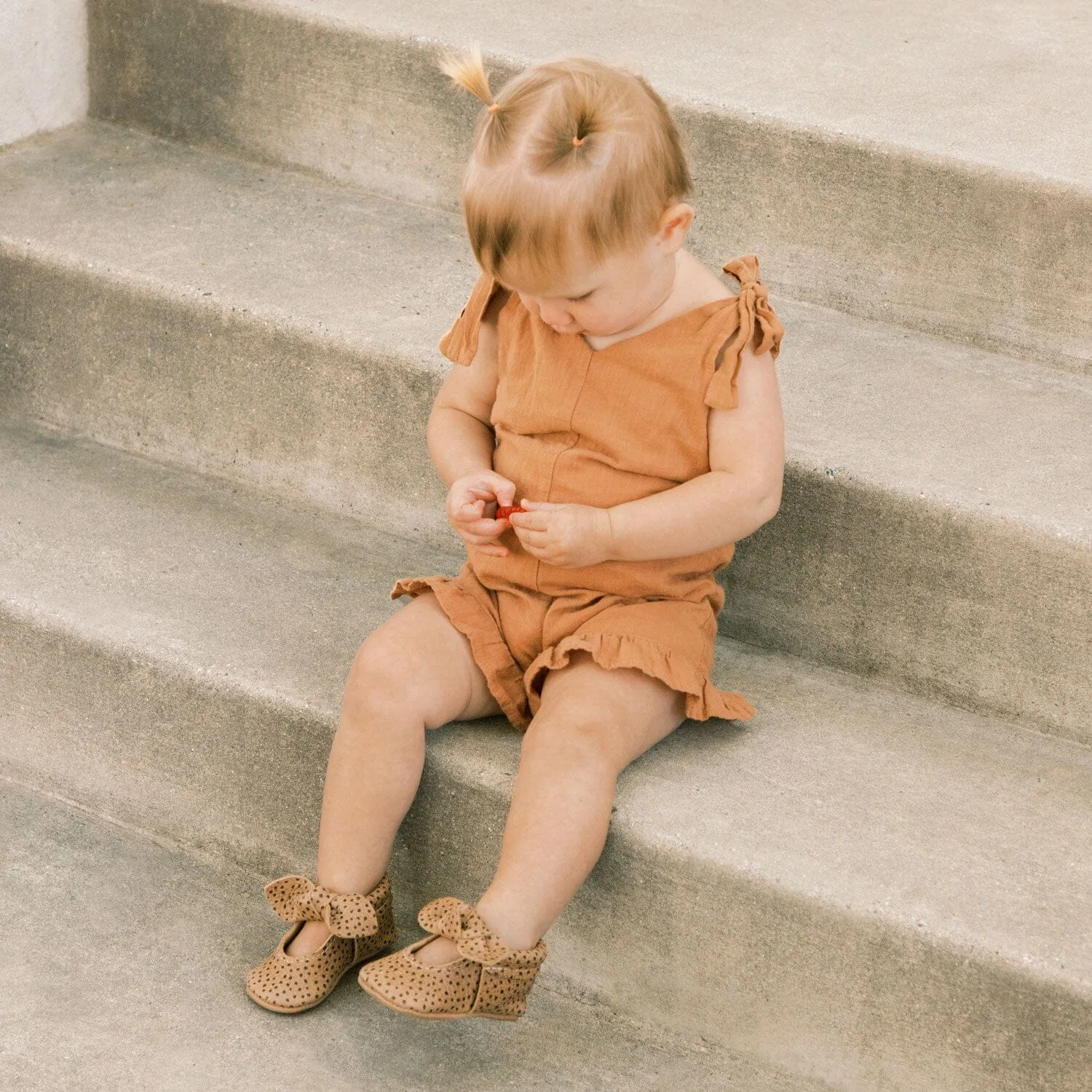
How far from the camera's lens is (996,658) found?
5.56 ft

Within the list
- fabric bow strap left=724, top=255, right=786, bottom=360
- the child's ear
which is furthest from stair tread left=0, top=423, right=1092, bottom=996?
the child's ear

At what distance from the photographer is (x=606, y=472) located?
1.61m

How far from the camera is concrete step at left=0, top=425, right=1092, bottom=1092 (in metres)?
1.42

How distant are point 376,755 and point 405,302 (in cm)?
69

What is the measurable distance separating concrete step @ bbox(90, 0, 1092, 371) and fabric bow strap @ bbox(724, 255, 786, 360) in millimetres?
474

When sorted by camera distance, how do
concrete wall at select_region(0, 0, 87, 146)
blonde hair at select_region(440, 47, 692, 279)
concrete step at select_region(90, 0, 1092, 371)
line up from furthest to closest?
concrete wall at select_region(0, 0, 87, 146), concrete step at select_region(90, 0, 1092, 371), blonde hair at select_region(440, 47, 692, 279)

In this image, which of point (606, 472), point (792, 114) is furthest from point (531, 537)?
point (792, 114)

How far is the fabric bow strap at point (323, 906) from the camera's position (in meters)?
1.54

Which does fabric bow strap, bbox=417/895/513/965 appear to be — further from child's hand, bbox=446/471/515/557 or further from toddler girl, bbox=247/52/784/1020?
Result: child's hand, bbox=446/471/515/557

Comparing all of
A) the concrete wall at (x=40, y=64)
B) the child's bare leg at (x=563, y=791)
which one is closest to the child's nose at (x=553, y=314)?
the child's bare leg at (x=563, y=791)

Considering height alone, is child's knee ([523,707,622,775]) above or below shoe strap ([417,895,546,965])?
above

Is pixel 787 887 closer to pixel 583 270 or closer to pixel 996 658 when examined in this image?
pixel 996 658

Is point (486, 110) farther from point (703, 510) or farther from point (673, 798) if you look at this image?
point (673, 798)

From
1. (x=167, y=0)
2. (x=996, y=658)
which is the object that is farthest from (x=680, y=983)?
(x=167, y=0)
